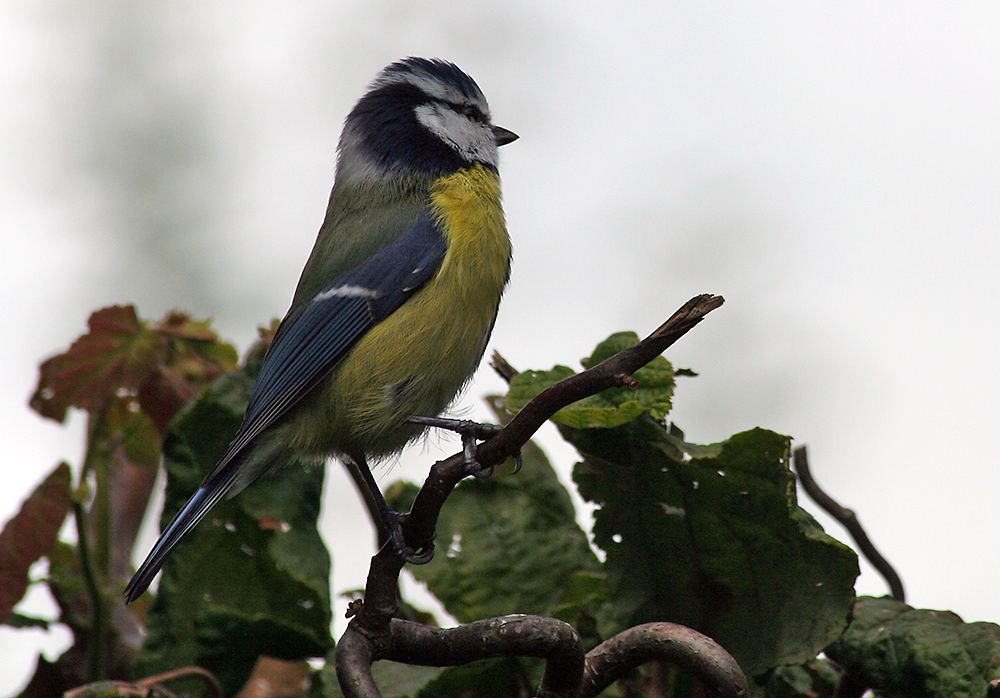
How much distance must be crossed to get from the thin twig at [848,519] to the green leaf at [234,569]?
652 millimetres

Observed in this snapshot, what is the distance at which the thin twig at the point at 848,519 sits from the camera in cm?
127

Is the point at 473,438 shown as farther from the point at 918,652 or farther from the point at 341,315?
the point at 341,315

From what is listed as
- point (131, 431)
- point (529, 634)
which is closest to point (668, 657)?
point (529, 634)

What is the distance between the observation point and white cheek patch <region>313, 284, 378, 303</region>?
65.4 inches

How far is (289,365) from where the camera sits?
1621 millimetres

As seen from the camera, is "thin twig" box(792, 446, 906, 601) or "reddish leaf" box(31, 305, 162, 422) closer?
"thin twig" box(792, 446, 906, 601)

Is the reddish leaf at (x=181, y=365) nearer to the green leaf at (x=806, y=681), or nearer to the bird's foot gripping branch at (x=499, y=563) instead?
the bird's foot gripping branch at (x=499, y=563)

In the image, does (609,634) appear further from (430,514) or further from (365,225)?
(365,225)

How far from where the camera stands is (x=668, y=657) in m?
0.97

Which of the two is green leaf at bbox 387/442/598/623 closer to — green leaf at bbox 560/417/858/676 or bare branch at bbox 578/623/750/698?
green leaf at bbox 560/417/858/676

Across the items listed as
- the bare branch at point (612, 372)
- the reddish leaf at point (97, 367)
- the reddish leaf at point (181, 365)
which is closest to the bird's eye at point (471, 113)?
the reddish leaf at point (181, 365)

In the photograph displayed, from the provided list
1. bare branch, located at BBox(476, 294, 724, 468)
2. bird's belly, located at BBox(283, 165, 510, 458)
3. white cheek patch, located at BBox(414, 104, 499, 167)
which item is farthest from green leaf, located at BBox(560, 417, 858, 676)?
white cheek patch, located at BBox(414, 104, 499, 167)

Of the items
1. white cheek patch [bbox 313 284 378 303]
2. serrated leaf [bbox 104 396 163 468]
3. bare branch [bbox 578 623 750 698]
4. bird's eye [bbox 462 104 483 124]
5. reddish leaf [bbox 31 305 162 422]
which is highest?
bird's eye [bbox 462 104 483 124]

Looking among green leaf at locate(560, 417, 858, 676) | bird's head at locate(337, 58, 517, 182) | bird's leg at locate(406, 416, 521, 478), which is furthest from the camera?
bird's head at locate(337, 58, 517, 182)
